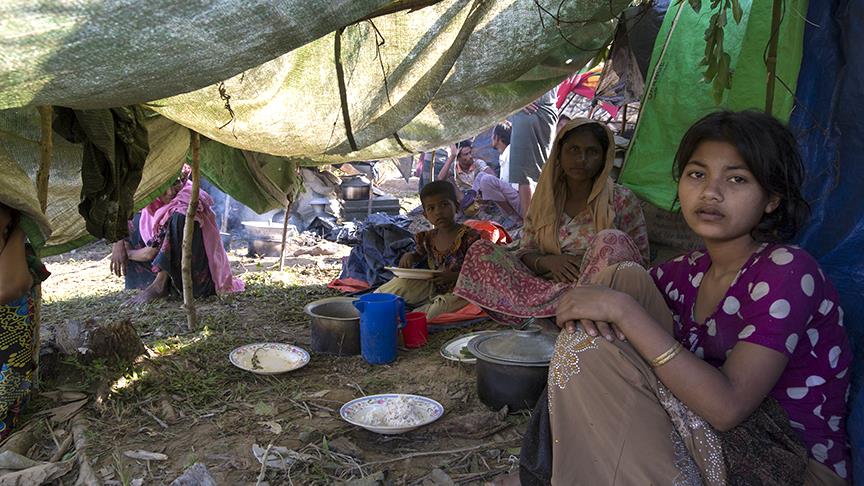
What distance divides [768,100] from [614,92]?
2488mm

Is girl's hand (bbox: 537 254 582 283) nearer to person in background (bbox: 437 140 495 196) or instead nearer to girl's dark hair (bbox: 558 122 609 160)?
girl's dark hair (bbox: 558 122 609 160)

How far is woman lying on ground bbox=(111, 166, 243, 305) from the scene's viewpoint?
5.23 metres

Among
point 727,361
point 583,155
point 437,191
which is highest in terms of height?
point 583,155

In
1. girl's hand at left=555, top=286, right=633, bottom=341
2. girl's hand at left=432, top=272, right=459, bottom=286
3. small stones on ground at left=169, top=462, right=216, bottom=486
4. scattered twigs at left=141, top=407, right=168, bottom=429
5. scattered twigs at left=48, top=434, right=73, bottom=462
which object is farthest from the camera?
girl's hand at left=432, top=272, right=459, bottom=286

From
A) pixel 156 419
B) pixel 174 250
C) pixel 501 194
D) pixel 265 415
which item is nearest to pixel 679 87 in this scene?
pixel 265 415

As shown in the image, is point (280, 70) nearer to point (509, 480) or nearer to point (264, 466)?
point (264, 466)

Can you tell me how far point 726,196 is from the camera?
1.48m

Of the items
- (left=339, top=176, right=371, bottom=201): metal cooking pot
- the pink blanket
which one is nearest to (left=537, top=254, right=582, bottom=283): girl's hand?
the pink blanket

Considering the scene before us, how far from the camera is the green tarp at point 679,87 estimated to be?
8.37 feet

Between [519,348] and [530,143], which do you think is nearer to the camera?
[519,348]

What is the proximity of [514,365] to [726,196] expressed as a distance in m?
1.24

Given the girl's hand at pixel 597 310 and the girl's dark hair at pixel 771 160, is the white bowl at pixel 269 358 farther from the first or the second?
the girl's dark hair at pixel 771 160

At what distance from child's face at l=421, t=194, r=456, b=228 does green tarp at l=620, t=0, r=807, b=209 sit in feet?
4.70

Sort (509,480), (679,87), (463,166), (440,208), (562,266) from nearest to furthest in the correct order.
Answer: (509,480) → (679,87) → (562,266) → (440,208) → (463,166)
